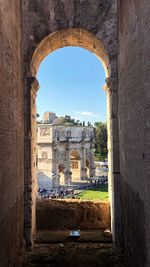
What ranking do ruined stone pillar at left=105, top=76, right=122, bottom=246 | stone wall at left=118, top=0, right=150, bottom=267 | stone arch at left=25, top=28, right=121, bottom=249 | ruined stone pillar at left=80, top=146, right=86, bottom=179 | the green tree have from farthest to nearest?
the green tree → ruined stone pillar at left=80, top=146, right=86, bottom=179 → stone arch at left=25, top=28, right=121, bottom=249 → ruined stone pillar at left=105, top=76, right=122, bottom=246 → stone wall at left=118, top=0, right=150, bottom=267

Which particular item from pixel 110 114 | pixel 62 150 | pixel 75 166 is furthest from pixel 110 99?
pixel 75 166

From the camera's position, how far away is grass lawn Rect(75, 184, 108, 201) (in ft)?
69.7

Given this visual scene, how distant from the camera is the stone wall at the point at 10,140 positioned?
4.47 meters

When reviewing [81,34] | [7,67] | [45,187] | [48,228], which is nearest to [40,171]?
[45,187]

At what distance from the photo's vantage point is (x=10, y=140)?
5.10 m

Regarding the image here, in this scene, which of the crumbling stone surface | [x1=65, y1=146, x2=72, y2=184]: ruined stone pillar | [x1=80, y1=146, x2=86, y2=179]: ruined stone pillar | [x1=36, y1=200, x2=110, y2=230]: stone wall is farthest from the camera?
[x1=80, y1=146, x2=86, y2=179]: ruined stone pillar

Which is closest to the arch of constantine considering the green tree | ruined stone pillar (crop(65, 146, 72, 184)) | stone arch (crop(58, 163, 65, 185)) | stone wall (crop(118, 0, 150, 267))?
stone wall (crop(118, 0, 150, 267))

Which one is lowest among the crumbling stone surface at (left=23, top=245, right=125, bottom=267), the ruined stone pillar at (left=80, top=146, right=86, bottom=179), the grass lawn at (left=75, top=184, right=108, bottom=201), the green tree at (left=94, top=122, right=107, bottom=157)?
the grass lawn at (left=75, top=184, right=108, bottom=201)

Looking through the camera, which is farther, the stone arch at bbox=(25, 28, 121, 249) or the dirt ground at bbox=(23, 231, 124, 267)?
the stone arch at bbox=(25, 28, 121, 249)

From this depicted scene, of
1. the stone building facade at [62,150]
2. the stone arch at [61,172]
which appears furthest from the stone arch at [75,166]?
the stone arch at [61,172]

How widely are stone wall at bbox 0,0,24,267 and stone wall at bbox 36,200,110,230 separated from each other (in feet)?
6.13

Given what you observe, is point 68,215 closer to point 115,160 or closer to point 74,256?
point 74,256

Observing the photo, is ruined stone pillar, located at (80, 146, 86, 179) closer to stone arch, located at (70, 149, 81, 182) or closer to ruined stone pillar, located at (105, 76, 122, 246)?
stone arch, located at (70, 149, 81, 182)

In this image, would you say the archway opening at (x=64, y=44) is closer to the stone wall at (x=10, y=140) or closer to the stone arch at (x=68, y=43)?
the stone arch at (x=68, y=43)
